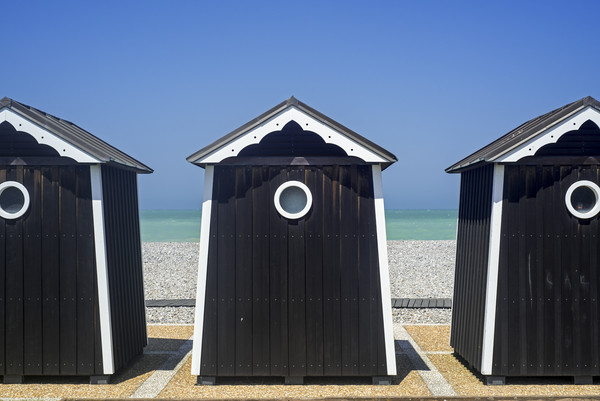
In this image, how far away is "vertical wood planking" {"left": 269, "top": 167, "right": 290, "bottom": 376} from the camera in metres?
8.00

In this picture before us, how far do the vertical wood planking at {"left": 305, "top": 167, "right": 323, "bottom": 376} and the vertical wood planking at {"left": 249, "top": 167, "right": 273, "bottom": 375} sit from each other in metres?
0.62

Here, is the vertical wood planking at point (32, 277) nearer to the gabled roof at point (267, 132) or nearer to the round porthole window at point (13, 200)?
the round porthole window at point (13, 200)

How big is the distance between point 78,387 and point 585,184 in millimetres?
8230

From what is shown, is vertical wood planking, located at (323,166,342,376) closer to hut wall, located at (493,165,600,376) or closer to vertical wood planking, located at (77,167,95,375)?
hut wall, located at (493,165,600,376)

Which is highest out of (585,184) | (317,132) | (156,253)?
(317,132)

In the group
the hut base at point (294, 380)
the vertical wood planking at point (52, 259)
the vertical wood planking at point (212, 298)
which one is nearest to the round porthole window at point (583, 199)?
the hut base at point (294, 380)

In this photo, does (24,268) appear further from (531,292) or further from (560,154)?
(560,154)

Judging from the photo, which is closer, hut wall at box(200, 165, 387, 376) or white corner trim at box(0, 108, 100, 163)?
white corner trim at box(0, 108, 100, 163)

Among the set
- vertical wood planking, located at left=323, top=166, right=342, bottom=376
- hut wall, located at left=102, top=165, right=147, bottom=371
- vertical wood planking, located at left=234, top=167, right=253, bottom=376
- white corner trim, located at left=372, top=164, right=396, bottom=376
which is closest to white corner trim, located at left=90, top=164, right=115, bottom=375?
hut wall, located at left=102, top=165, right=147, bottom=371

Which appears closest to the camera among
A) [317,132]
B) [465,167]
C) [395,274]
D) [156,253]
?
[317,132]

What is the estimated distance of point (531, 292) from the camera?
7988 mm

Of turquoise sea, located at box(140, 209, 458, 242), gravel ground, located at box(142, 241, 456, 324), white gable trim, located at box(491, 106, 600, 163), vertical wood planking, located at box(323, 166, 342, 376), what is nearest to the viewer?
white gable trim, located at box(491, 106, 600, 163)

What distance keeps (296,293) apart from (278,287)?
29 cm

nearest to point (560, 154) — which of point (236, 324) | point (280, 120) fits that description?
point (280, 120)
